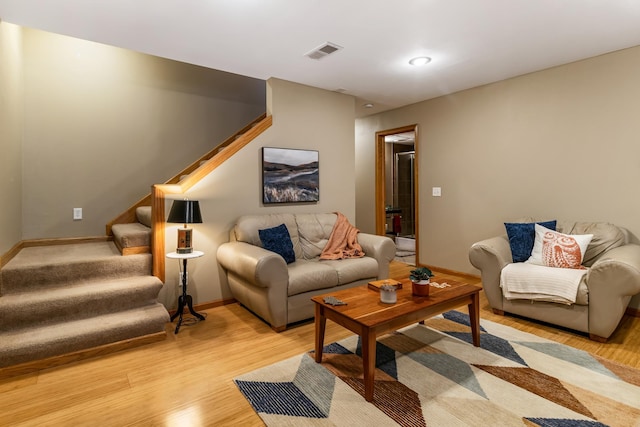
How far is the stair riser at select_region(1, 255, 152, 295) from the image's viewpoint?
8.46 feet

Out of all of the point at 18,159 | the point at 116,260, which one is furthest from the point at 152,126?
the point at 116,260

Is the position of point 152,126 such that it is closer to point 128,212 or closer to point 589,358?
point 128,212

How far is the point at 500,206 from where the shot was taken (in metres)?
4.07

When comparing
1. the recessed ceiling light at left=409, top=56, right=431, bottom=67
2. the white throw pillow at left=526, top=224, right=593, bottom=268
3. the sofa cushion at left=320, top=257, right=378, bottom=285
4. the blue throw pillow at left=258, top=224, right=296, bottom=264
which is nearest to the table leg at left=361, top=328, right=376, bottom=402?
the sofa cushion at left=320, top=257, right=378, bottom=285

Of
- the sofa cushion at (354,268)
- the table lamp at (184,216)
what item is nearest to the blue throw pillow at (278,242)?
the sofa cushion at (354,268)

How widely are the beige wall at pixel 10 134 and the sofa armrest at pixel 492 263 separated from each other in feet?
13.5

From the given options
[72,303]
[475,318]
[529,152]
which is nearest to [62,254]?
[72,303]

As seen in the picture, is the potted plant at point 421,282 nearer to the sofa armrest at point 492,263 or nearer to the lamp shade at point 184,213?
the sofa armrest at point 492,263

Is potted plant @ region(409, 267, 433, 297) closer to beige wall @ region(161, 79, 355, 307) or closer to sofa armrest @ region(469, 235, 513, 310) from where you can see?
sofa armrest @ region(469, 235, 513, 310)

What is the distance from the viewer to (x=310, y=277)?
9.66ft

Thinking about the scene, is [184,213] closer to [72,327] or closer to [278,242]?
[278,242]

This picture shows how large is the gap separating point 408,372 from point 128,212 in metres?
3.62

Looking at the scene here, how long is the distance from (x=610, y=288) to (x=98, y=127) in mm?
5198

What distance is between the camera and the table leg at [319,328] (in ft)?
7.28
